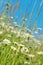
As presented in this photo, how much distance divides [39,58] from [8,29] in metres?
0.69

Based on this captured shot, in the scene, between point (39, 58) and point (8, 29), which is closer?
point (39, 58)

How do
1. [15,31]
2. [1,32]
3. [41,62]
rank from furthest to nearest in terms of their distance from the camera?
1. [15,31]
2. [1,32]
3. [41,62]

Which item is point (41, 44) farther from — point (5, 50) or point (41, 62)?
point (5, 50)

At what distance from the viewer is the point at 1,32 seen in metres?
3.51

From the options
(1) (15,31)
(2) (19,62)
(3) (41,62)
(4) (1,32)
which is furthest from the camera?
(1) (15,31)

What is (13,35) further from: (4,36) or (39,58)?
(39,58)

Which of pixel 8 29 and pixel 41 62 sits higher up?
pixel 8 29

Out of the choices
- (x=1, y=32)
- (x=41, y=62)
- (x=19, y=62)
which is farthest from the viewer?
(x=1, y=32)

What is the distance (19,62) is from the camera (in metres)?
3.02

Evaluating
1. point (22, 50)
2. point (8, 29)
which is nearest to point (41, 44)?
point (8, 29)

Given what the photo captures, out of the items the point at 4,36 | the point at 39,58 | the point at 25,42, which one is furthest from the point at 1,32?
the point at 39,58

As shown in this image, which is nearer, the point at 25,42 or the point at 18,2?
the point at 25,42

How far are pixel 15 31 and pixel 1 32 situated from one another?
1.00 ft

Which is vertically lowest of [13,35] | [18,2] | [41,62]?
[41,62]
